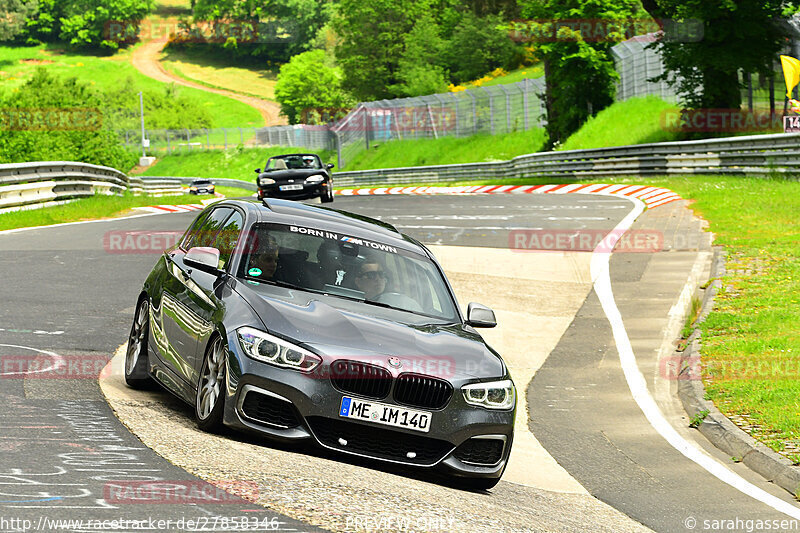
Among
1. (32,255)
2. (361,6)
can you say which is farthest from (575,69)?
(361,6)

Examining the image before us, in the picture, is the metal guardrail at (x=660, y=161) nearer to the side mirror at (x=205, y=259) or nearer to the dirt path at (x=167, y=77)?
the side mirror at (x=205, y=259)

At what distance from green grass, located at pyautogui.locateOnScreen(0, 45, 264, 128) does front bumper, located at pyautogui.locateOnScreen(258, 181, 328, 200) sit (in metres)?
115

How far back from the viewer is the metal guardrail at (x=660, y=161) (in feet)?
91.6

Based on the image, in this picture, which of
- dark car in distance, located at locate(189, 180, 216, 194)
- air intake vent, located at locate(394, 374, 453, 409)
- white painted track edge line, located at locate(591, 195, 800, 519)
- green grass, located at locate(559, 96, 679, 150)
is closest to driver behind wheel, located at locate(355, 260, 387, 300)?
air intake vent, located at locate(394, 374, 453, 409)

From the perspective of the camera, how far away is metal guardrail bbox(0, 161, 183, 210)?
25.2 meters

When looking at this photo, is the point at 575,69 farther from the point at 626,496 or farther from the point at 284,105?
the point at 284,105

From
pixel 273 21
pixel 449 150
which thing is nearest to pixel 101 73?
pixel 273 21

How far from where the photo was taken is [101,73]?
6629 inches

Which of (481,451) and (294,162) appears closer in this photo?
(481,451)

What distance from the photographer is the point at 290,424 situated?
22.0 ft
